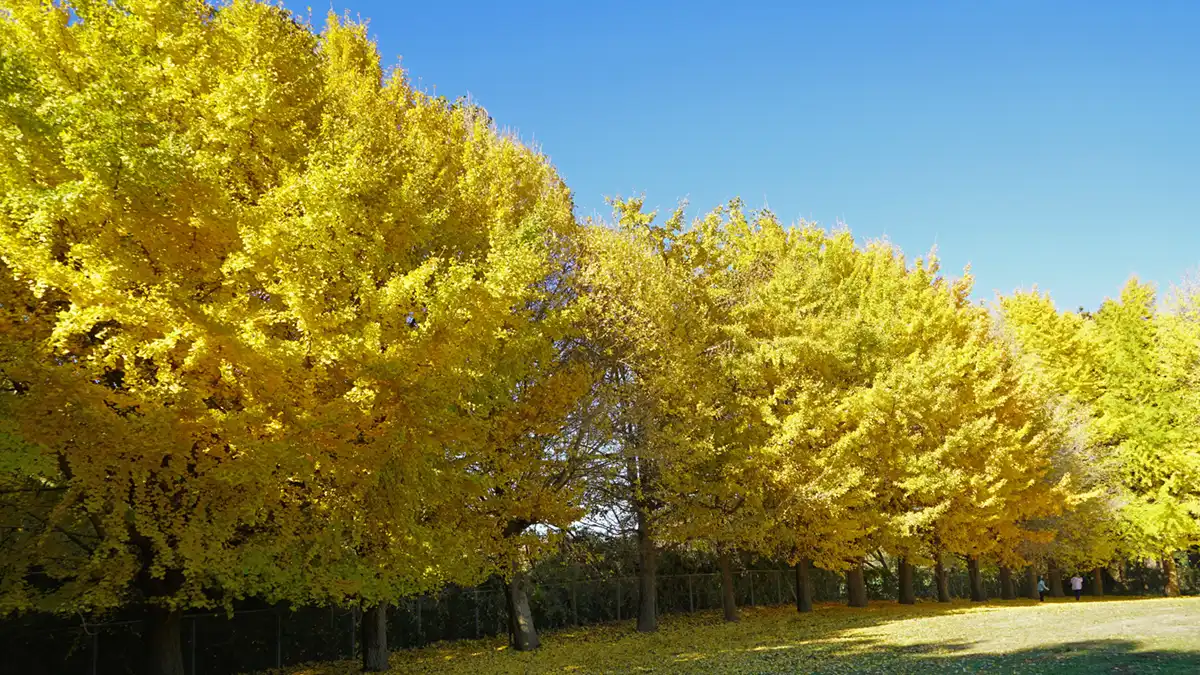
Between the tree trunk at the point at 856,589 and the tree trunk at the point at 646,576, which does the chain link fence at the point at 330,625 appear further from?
the tree trunk at the point at 856,589

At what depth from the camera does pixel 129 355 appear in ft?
28.5

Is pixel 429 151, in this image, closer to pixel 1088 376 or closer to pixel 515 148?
pixel 515 148

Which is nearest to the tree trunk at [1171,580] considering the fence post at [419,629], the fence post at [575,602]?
the fence post at [575,602]

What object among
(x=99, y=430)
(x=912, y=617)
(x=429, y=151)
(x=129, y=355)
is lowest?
(x=912, y=617)

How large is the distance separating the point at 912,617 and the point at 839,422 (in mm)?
5878

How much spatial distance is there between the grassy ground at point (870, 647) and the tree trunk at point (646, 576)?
55 cm

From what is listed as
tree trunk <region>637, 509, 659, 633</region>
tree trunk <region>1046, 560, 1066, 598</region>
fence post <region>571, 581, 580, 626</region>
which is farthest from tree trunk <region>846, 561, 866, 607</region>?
tree trunk <region>1046, 560, 1066, 598</region>

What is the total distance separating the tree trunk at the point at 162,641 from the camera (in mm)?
11438

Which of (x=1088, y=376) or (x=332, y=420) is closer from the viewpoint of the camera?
(x=332, y=420)

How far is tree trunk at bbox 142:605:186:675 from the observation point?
11438mm

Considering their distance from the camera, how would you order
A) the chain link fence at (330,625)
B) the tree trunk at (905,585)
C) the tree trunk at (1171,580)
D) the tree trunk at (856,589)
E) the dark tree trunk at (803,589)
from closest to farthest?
the chain link fence at (330,625)
the dark tree trunk at (803,589)
the tree trunk at (856,589)
the tree trunk at (905,585)
the tree trunk at (1171,580)

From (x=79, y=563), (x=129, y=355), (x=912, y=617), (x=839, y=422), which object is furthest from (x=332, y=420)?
(x=912, y=617)

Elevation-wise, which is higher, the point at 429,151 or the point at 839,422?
the point at 429,151

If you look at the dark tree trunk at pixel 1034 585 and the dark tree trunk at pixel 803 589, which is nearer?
the dark tree trunk at pixel 803 589
